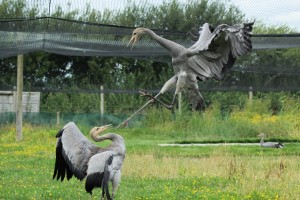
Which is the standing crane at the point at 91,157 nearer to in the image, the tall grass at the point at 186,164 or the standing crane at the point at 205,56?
the standing crane at the point at 205,56

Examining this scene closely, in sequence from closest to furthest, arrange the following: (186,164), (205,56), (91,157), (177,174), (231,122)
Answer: (91,157) → (205,56) → (177,174) → (186,164) → (231,122)

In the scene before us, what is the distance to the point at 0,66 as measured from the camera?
29812 millimetres

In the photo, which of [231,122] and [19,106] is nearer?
[19,106]

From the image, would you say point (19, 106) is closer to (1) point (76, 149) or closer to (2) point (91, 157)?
(1) point (76, 149)

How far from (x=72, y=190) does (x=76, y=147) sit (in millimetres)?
1570

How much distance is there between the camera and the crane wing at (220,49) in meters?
7.94

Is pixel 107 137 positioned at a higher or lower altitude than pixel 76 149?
higher

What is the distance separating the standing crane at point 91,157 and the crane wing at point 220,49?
1308 millimetres

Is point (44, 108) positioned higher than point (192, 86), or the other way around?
point (192, 86)

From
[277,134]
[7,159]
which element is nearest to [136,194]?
[7,159]

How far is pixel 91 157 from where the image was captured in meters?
7.93

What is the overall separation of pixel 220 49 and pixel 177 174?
3.40m

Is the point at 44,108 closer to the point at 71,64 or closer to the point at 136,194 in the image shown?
the point at 71,64

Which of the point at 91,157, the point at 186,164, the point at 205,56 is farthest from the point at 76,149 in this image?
the point at 186,164
